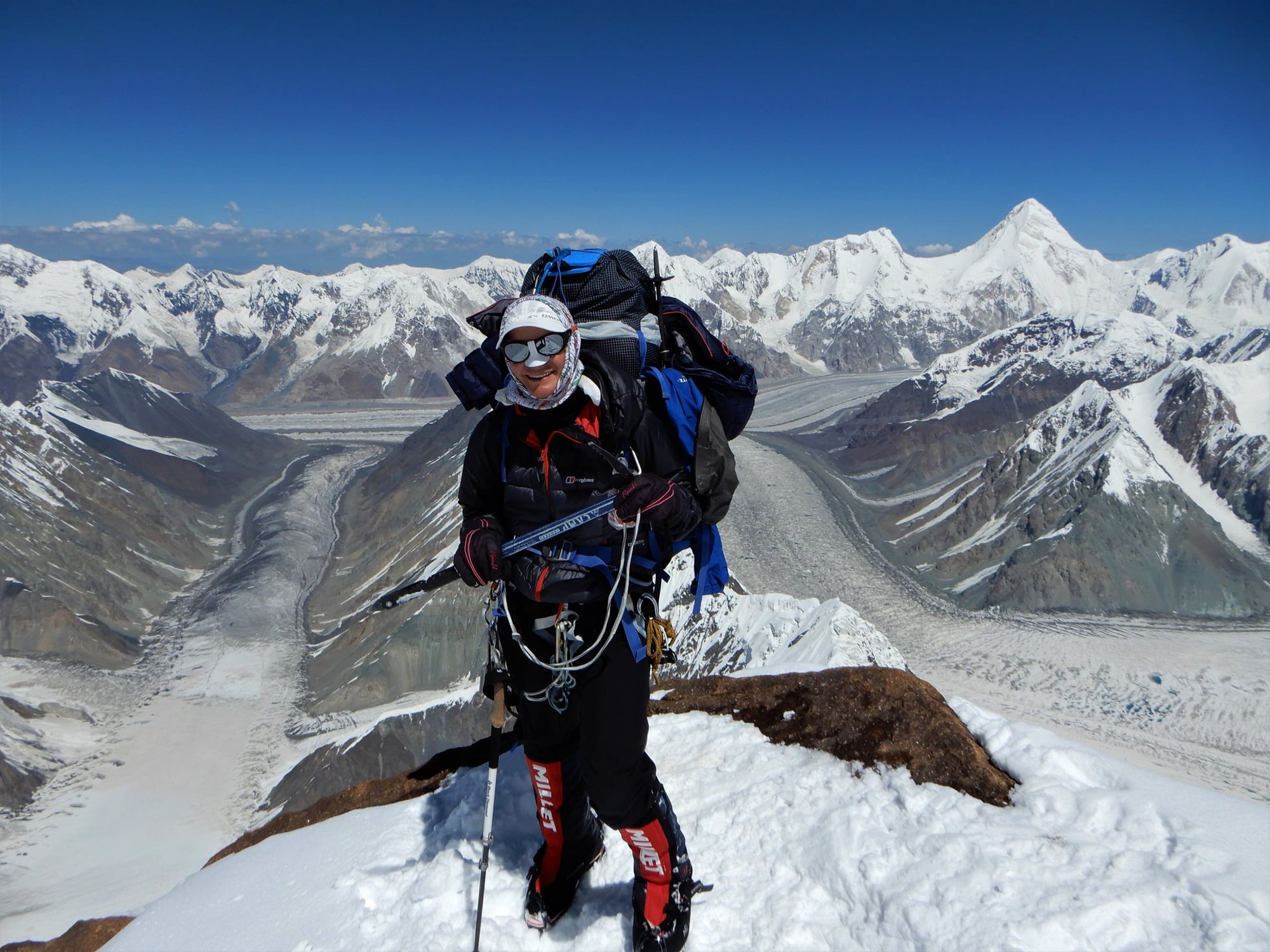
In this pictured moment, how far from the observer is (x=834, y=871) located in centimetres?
654

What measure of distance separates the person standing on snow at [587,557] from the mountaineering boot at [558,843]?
5.1 inches

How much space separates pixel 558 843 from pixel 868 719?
159 inches

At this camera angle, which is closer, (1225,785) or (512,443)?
(512,443)

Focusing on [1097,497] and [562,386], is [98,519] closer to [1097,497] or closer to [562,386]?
[562,386]

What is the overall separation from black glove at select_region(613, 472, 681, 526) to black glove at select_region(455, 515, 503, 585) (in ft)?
3.46

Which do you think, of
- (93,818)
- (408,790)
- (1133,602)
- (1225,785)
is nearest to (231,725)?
(93,818)

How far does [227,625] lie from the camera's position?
109 metres

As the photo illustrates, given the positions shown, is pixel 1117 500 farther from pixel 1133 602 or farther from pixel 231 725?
pixel 231 725

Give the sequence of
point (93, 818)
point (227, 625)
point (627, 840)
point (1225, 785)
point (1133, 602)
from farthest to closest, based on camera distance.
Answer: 1. point (227, 625)
2. point (1133, 602)
3. point (93, 818)
4. point (1225, 785)
5. point (627, 840)

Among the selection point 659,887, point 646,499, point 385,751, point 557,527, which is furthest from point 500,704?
point 385,751

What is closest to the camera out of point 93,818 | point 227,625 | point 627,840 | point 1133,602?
point 627,840

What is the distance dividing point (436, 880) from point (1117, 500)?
104 metres

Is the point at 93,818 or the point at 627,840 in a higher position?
the point at 627,840

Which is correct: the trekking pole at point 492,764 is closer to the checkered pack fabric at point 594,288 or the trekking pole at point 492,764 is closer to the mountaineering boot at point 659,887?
the mountaineering boot at point 659,887
